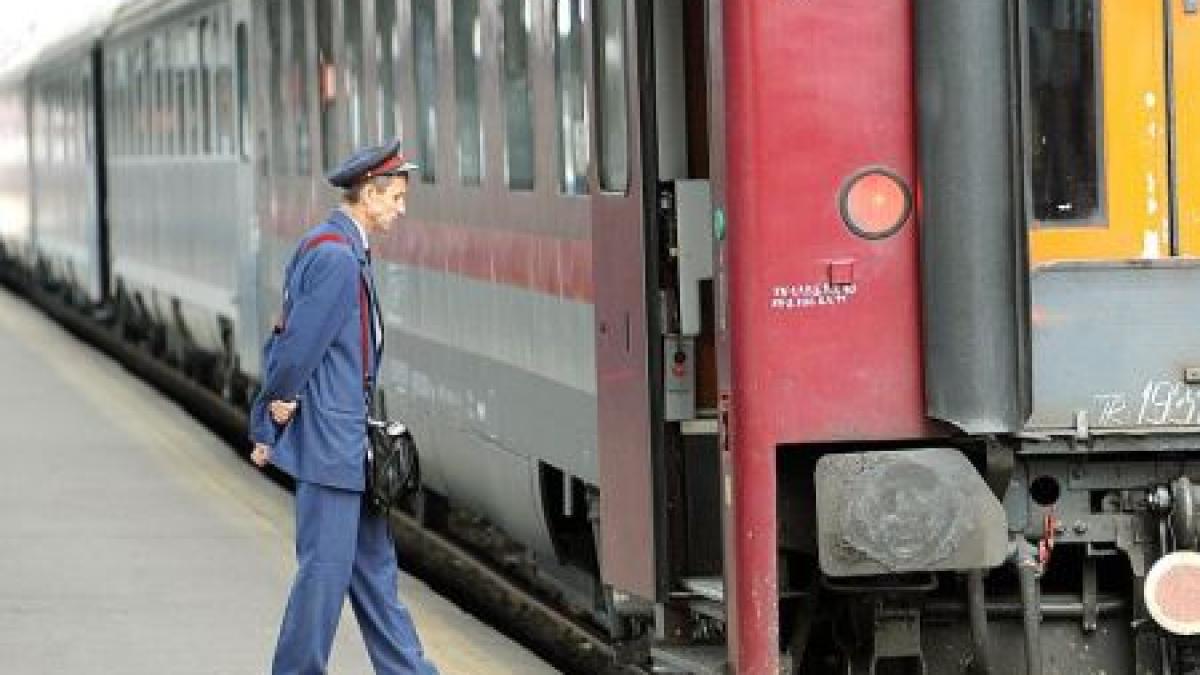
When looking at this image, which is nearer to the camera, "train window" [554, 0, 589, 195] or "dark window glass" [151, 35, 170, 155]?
"train window" [554, 0, 589, 195]

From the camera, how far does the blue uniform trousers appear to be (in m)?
9.31

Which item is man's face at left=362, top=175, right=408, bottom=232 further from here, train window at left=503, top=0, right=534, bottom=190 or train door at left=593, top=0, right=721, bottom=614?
train window at left=503, top=0, right=534, bottom=190

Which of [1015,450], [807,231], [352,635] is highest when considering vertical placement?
[807,231]

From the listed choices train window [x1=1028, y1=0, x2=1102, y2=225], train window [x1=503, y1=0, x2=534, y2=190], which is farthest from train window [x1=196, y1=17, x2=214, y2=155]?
train window [x1=1028, y1=0, x2=1102, y2=225]

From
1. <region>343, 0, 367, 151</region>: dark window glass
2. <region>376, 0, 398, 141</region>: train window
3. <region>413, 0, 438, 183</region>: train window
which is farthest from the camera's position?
<region>343, 0, 367, 151</region>: dark window glass

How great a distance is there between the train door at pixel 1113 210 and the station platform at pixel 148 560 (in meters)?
3.73

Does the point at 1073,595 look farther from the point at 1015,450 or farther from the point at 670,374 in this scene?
the point at 670,374

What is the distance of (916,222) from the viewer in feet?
26.2

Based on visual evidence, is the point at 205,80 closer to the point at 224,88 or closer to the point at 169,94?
the point at 224,88

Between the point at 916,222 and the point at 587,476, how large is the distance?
283cm

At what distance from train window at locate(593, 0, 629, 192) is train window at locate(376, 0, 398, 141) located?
4597 mm

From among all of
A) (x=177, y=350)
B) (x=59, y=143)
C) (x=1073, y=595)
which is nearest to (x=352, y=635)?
(x=1073, y=595)

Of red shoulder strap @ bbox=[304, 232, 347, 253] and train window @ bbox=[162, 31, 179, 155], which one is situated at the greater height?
train window @ bbox=[162, 31, 179, 155]

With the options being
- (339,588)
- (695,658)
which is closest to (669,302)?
(695,658)
